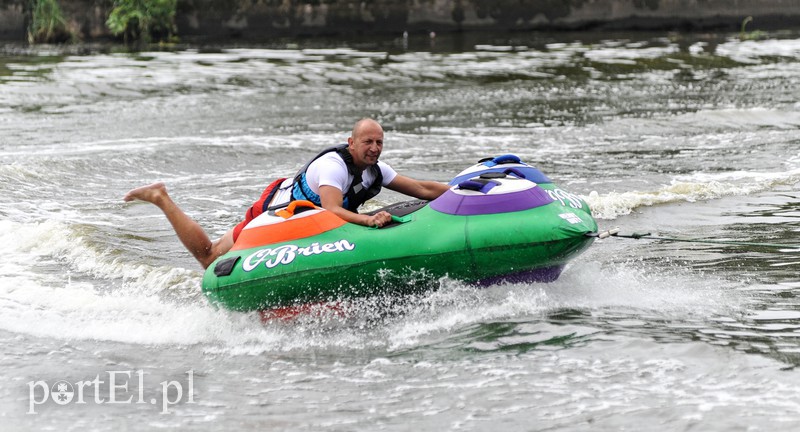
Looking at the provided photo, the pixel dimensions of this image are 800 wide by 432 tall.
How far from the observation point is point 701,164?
1152cm

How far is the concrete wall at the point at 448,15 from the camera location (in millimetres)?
25875

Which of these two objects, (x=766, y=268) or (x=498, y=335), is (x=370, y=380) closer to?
(x=498, y=335)

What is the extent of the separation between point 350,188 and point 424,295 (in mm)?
990

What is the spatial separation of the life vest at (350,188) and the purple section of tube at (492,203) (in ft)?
2.51

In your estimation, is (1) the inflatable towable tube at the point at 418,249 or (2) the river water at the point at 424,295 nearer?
(2) the river water at the point at 424,295

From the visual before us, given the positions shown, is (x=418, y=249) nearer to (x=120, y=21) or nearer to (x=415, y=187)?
(x=415, y=187)

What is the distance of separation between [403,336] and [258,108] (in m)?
10.7

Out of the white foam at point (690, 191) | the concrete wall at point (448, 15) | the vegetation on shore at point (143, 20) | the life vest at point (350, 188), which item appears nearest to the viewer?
the life vest at point (350, 188)

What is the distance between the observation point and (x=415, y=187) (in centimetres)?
701

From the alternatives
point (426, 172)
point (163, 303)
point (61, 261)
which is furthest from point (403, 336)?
point (426, 172)

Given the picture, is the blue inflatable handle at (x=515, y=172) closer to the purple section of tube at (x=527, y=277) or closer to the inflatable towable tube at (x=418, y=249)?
the inflatable towable tube at (x=418, y=249)

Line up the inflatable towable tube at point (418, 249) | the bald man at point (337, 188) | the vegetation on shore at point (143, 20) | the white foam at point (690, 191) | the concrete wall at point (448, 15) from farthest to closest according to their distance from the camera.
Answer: the concrete wall at point (448, 15) < the vegetation on shore at point (143, 20) < the white foam at point (690, 191) < the bald man at point (337, 188) < the inflatable towable tube at point (418, 249)

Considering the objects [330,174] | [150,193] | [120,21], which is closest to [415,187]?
[330,174]

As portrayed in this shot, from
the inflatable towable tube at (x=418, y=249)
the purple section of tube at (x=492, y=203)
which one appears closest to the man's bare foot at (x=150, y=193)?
the inflatable towable tube at (x=418, y=249)
